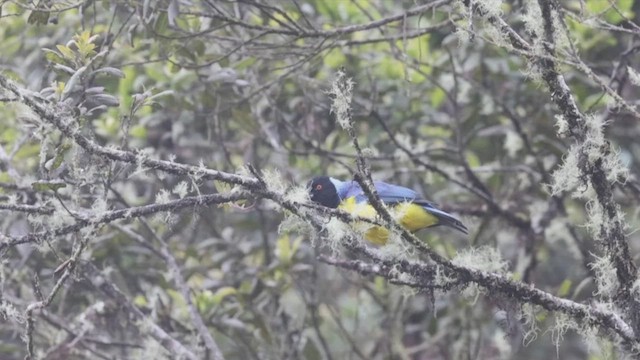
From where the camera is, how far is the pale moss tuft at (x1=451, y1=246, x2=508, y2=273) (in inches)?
109

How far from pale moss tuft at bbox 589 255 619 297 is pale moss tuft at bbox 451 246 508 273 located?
1.04 feet

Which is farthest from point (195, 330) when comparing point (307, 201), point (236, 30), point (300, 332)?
point (307, 201)

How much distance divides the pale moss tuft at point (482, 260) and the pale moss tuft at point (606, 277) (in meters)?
0.32

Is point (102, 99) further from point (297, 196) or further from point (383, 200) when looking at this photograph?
point (383, 200)

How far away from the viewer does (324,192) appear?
347cm

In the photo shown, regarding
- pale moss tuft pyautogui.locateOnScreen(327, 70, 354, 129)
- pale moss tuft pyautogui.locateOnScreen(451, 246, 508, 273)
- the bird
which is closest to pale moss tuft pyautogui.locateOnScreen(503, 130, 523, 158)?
the bird

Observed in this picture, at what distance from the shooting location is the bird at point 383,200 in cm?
339

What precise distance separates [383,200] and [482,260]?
605mm

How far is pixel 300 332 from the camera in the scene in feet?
14.0

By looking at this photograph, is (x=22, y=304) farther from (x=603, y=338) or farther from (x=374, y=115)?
(x=603, y=338)

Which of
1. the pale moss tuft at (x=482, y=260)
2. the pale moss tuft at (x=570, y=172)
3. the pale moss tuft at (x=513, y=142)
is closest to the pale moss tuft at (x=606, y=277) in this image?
the pale moss tuft at (x=570, y=172)

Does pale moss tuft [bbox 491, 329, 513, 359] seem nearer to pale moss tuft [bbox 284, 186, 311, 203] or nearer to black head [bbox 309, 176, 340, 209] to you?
black head [bbox 309, 176, 340, 209]

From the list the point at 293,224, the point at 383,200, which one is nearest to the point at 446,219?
the point at 383,200

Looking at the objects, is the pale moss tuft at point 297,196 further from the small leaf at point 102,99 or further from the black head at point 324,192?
the black head at point 324,192
